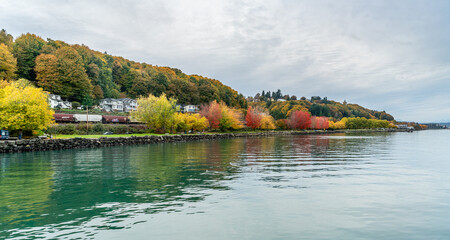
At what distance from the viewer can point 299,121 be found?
177125 millimetres

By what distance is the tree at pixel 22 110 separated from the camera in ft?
146

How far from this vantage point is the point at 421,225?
11.2 metres

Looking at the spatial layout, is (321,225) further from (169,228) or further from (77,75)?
(77,75)

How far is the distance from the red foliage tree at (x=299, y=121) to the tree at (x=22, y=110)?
479 ft

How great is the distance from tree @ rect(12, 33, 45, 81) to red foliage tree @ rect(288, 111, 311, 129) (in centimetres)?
13998

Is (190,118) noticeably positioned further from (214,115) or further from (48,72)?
(48,72)

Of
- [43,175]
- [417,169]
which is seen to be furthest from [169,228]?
[417,169]

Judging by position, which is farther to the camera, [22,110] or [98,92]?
[98,92]

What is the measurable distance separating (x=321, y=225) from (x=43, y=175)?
71.2ft

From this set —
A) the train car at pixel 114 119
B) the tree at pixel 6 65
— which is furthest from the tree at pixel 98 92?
the train car at pixel 114 119

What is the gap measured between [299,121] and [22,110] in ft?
508

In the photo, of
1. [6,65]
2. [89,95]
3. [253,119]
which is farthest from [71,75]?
[253,119]

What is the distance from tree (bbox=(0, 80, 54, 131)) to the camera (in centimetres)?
4464

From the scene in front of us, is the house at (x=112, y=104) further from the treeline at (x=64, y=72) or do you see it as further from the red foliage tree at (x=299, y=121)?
the red foliage tree at (x=299, y=121)
